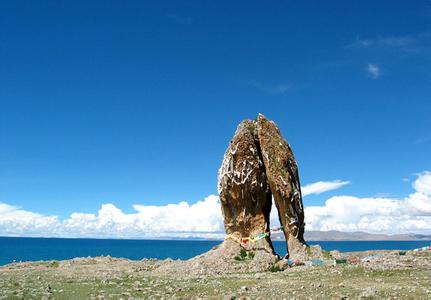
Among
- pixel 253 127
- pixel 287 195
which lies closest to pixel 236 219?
pixel 287 195

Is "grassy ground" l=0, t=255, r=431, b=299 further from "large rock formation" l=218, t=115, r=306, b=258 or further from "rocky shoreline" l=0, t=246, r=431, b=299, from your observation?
"large rock formation" l=218, t=115, r=306, b=258

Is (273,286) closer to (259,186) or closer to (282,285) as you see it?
(282,285)

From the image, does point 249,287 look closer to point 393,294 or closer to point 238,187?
point 393,294

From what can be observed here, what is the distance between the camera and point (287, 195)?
37156mm

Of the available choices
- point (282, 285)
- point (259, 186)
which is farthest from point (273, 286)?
point (259, 186)

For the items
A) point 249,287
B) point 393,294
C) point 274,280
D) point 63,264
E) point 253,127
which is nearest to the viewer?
point 393,294

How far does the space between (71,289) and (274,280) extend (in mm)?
10625

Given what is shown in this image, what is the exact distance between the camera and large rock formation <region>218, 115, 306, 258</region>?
3769 cm

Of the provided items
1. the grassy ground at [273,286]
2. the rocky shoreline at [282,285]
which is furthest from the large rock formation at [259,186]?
the grassy ground at [273,286]

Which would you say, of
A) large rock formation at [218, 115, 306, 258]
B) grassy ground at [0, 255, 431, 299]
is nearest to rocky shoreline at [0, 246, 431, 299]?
grassy ground at [0, 255, 431, 299]

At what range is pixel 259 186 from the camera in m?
38.8

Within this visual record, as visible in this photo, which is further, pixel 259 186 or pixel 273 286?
pixel 259 186

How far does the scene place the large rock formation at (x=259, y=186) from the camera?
37.7 metres

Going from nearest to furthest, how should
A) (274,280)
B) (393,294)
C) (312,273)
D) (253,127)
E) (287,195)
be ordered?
(393,294) → (274,280) → (312,273) → (287,195) → (253,127)
